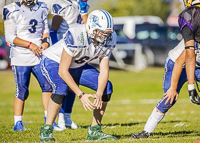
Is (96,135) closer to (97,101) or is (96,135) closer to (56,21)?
(97,101)

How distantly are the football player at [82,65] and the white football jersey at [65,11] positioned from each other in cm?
128

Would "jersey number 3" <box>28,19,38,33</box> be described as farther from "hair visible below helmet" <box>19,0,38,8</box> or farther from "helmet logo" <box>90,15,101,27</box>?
"helmet logo" <box>90,15,101,27</box>

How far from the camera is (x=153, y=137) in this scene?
514 cm

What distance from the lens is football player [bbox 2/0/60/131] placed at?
5.90 meters

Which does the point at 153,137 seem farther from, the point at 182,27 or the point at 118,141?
the point at 182,27

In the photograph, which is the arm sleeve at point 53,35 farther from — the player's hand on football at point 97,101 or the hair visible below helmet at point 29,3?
the player's hand on football at point 97,101

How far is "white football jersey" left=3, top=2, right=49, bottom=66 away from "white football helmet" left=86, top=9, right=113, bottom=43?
161cm

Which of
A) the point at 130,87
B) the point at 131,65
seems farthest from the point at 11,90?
the point at 131,65

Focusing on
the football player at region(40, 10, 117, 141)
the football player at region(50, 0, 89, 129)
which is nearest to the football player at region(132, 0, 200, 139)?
the football player at region(40, 10, 117, 141)

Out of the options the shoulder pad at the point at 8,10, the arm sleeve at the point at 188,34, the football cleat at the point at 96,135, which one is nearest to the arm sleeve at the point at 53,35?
the shoulder pad at the point at 8,10

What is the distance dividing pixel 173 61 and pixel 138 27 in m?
17.8

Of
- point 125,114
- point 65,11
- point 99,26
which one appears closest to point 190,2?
point 99,26

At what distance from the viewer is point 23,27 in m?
5.96

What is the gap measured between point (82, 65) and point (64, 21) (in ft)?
4.79
